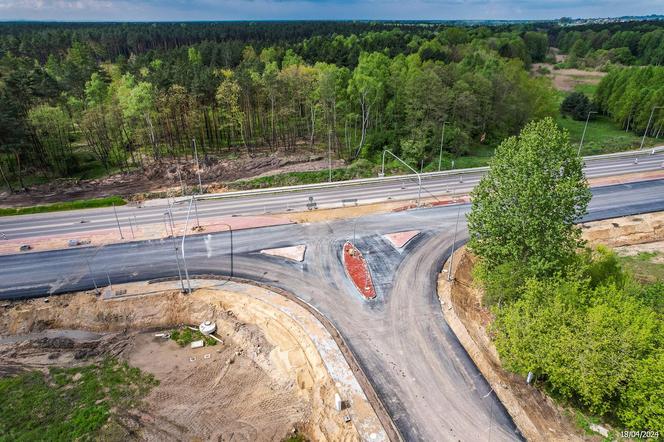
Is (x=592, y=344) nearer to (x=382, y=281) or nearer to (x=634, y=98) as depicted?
(x=382, y=281)

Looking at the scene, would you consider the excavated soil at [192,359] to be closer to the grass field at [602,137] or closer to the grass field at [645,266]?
the grass field at [645,266]

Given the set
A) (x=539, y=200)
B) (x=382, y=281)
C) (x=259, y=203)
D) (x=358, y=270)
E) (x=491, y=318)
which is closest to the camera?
(x=539, y=200)

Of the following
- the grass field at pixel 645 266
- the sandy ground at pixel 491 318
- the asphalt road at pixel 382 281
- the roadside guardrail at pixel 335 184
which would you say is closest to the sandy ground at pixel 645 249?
the sandy ground at pixel 491 318

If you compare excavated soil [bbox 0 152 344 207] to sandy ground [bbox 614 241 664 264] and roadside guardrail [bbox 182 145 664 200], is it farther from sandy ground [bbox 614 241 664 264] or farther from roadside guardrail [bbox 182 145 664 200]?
sandy ground [bbox 614 241 664 264]

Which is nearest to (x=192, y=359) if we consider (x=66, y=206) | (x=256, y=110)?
(x=66, y=206)

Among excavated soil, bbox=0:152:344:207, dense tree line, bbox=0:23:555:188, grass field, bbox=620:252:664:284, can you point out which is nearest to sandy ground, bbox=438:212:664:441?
grass field, bbox=620:252:664:284

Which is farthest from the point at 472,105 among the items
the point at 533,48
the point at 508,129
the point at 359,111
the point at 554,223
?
the point at 533,48

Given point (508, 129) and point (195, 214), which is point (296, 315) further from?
point (508, 129)
